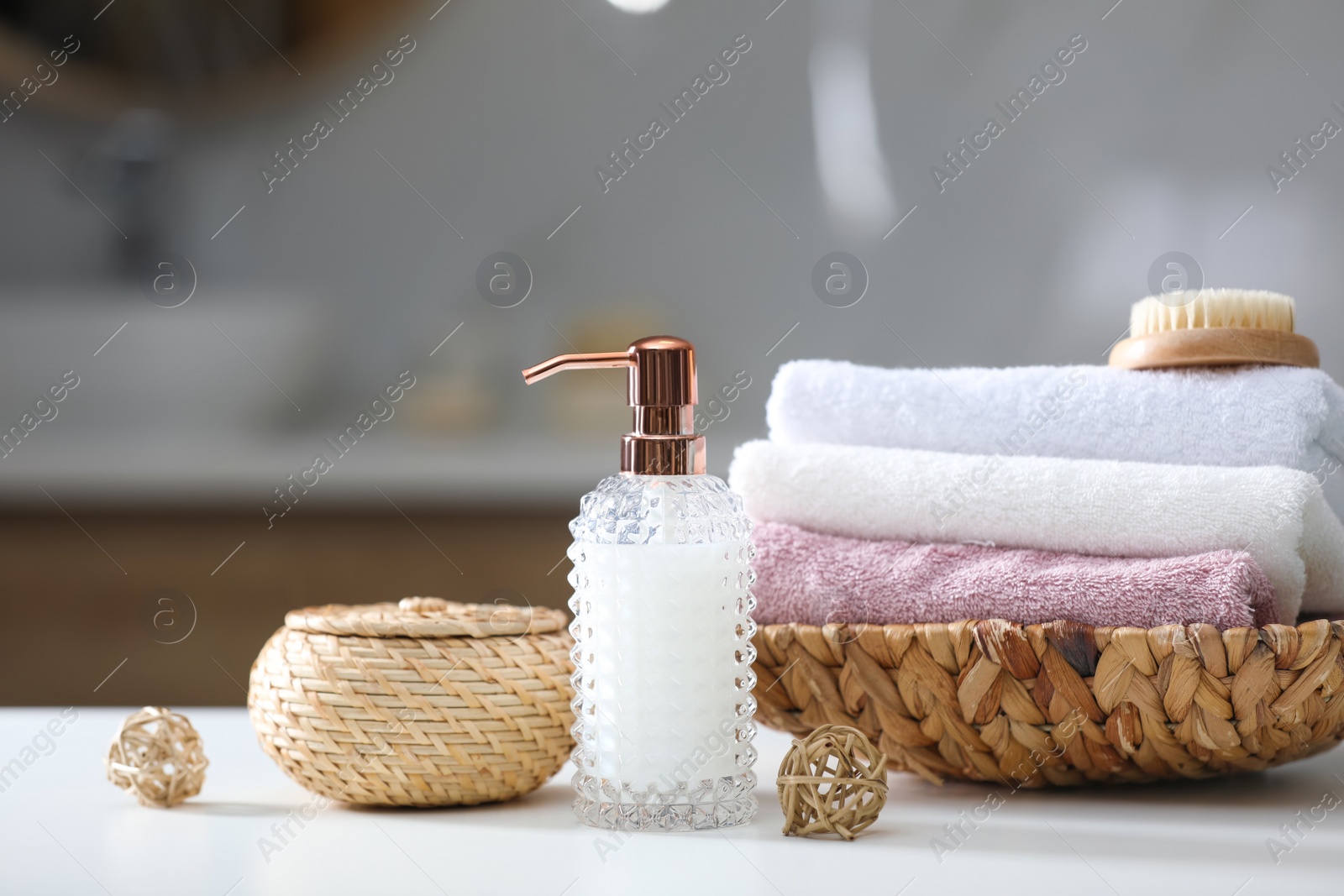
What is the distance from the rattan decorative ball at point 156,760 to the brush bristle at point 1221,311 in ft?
1.66

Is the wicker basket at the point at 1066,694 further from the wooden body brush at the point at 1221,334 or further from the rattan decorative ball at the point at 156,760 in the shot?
the rattan decorative ball at the point at 156,760

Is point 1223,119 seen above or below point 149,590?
above

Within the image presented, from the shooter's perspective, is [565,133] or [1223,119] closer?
[1223,119]

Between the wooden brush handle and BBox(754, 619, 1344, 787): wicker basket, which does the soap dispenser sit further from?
the wooden brush handle

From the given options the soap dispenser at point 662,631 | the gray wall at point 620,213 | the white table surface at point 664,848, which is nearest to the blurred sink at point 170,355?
the gray wall at point 620,213

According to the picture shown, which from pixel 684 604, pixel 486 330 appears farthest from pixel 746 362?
pixel 684 604

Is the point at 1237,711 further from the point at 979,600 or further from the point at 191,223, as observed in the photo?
the point at 191,223

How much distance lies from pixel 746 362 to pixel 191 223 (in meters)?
0.87

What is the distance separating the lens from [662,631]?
18.8 inches

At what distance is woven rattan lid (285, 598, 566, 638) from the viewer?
1.64ft

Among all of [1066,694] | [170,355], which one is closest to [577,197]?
[170,355]

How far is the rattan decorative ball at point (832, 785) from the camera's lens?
0.46m

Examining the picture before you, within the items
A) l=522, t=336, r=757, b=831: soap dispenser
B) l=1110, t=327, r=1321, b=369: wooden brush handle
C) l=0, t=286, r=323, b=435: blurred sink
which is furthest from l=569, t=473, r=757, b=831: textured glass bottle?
l=0, t=286, r=323, b=435: blurred sink

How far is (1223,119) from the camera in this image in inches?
65.7
